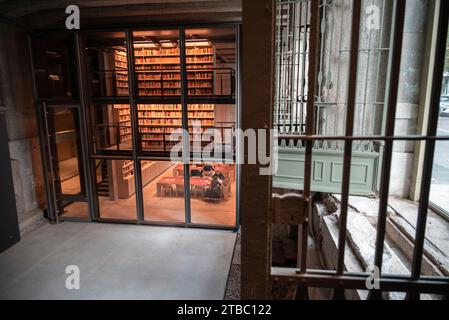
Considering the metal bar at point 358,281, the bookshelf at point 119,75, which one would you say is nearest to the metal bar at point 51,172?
the bookshelf at point 119,75

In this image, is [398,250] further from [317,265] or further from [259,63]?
[259,63]

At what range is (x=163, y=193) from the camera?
789cm

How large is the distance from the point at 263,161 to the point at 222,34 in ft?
17.1

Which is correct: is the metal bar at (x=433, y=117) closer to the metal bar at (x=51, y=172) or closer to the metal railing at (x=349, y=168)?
the metal railing at (x=349, y=168)

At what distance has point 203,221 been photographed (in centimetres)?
623

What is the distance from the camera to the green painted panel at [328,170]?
3.79 meters

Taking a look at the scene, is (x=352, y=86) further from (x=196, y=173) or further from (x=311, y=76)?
(x=196, y=173)

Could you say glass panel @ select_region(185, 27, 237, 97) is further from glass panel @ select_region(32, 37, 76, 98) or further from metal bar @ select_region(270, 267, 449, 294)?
metal bar @ select_region(270, 267, 449, 294)

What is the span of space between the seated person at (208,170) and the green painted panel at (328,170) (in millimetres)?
3874

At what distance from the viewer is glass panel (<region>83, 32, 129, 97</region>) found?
6000mm

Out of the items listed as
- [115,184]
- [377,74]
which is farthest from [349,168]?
[115,184]

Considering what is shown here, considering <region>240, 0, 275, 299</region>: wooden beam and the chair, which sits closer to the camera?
<region>240, 0, 275, 299</region>: wooden beam

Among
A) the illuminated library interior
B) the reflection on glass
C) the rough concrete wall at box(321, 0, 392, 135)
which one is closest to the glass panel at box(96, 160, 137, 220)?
the illuminated library interior

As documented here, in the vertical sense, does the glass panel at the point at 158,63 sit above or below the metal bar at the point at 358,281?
above
